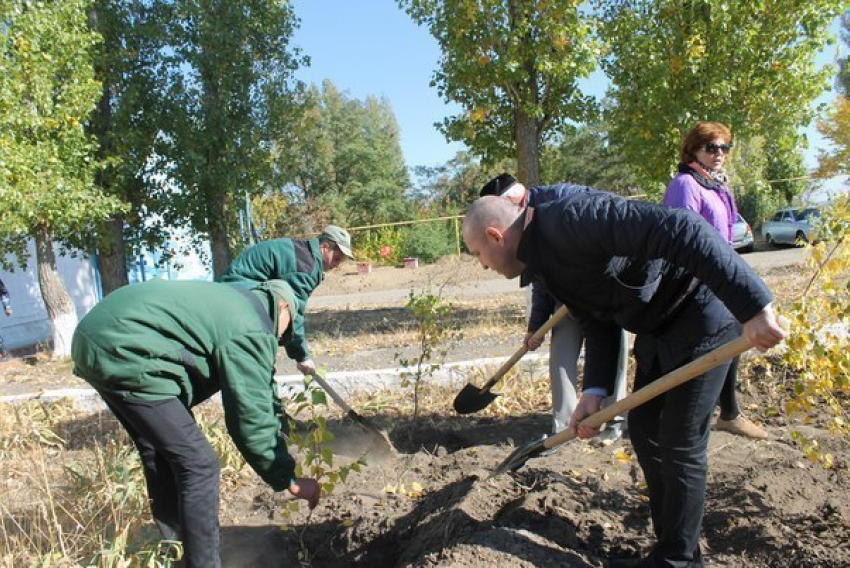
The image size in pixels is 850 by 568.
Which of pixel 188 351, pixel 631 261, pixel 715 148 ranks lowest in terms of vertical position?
pixel 188 351

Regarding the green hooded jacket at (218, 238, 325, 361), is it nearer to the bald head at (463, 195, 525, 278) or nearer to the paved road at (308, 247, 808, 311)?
the bald head at (463, 195, 525, 278)

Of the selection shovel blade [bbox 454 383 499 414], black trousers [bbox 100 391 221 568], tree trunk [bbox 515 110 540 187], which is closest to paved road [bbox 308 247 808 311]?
tree trunk [bbox 515 110 540 187]

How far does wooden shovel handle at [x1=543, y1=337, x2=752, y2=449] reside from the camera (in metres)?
1.85

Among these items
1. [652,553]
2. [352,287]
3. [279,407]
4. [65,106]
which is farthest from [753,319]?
[352,287]

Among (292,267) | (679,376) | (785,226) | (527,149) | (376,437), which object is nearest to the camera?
(679,376)

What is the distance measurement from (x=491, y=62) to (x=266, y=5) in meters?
3.76

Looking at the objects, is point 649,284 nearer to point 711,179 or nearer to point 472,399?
point 711,179

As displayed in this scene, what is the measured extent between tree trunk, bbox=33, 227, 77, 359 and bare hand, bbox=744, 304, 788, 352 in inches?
338

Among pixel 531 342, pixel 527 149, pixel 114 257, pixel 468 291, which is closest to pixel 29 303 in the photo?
pixel 114 257

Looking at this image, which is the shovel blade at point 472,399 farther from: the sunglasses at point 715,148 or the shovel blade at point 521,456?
the sunglasses at point 715,148

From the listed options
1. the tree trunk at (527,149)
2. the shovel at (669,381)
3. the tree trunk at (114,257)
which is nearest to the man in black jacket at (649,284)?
the shovel at (669,381)

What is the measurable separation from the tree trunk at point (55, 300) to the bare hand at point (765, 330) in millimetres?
8598

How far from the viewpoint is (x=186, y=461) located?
2340mm

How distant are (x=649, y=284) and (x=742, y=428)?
196cm
